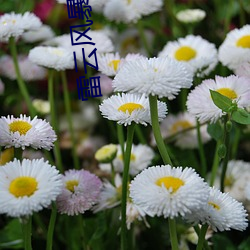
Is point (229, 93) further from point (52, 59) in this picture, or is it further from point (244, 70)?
point (52, 59)

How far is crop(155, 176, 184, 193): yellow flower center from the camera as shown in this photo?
19.3 inches

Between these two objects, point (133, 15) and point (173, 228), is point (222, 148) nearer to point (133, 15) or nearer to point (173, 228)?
point (173, 228)

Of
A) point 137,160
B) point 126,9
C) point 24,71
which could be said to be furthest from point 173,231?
point 24,71

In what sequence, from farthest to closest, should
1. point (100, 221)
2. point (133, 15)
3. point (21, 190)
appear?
point (133, 15), point (100, 221), point (21, 190)

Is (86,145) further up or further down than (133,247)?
further up

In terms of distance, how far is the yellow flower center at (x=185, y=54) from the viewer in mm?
847

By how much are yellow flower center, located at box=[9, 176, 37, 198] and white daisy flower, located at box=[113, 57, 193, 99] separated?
0.12 metres

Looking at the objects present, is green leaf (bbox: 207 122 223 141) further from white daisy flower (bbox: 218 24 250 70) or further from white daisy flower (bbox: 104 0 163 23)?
white daisy flower (bbox: 104 0 163 23)

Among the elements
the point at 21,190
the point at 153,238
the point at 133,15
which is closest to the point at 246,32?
the point at 133,15

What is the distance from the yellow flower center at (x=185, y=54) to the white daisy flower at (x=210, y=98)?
180mm

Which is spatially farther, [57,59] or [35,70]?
[35,70]

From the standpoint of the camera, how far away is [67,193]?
63cm

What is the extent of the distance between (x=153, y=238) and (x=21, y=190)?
0.37 m

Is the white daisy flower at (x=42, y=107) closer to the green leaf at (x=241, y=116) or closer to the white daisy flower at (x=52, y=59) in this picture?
the white daisy flower at (x=52, y=59)
